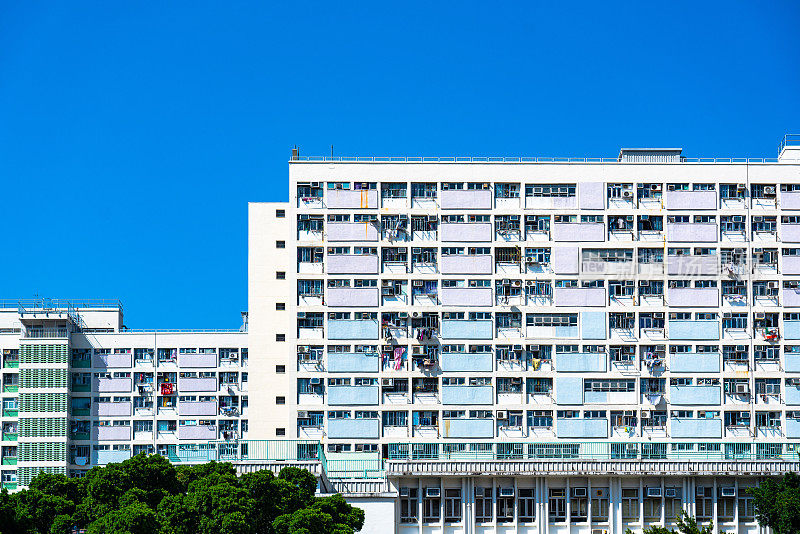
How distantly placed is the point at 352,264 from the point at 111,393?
57.3 feet

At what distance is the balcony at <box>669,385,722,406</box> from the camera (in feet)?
278

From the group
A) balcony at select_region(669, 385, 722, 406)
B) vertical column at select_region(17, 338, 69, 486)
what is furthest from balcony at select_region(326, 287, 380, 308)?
balcony at select_region(669, 385, 722, 406)

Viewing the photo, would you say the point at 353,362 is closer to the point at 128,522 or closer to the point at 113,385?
the point at 113,385

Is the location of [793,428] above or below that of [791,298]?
below

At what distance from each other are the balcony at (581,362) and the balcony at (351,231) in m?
13.4

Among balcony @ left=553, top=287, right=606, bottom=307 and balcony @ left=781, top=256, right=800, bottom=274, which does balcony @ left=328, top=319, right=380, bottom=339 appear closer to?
balcony @ left=553, top=287, right=606, bottom=307

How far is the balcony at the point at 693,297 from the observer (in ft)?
281

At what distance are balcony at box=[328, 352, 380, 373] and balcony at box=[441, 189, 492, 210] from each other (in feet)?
33.5

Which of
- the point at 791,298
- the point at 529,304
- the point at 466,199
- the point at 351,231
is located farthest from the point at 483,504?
the point at 791,298

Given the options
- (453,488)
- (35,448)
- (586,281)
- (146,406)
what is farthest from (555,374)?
(35,448)

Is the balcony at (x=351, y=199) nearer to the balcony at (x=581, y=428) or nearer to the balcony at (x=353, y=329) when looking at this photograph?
the balcony at (x=353, y=329)

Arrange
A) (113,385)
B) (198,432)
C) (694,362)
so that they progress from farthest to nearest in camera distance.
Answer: (113,385), (198,432), (694,362)

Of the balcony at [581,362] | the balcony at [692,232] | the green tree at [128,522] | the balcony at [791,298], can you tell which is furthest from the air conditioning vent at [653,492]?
the green tree at [128,522]

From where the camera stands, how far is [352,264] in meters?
85.3
